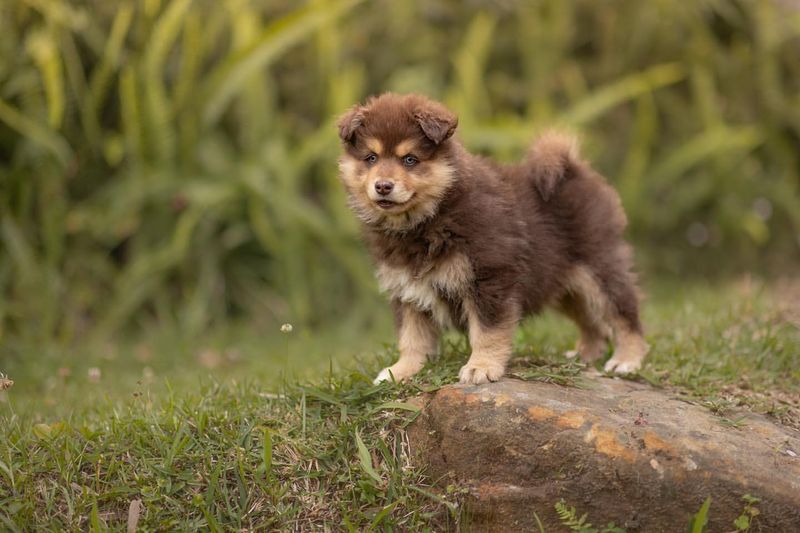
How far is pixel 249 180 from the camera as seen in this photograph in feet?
28.0

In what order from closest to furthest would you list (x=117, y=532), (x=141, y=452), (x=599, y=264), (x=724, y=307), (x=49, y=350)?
(x=117, y=532) → (x=141, y=452) → (x=599, y=264) → (x=724, y=307) → (x=49, y=350)

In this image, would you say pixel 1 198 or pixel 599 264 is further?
pixel 1 198

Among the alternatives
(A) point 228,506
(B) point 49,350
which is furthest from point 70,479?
(B) point 49,350

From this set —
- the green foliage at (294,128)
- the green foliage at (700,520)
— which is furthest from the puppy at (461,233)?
the green foliage at (294,128)

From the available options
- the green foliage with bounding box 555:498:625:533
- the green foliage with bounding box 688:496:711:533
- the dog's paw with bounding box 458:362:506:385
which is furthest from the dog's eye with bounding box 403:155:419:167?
the green foliage with bounding box 688:496:711:533

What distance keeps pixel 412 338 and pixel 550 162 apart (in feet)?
4.47

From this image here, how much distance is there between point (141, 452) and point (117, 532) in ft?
1.54

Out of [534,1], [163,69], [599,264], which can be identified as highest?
[534,1]

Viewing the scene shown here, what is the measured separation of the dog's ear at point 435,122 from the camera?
4.46 metres

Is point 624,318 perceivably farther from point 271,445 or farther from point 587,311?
point 271,445

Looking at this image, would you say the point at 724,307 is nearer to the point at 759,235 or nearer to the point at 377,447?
the point at 759,235

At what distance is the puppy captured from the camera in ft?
14.8

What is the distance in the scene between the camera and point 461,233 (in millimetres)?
4523

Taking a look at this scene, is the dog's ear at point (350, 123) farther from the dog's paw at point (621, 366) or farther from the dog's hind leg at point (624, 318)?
the dog's paw at point (621, 366)
